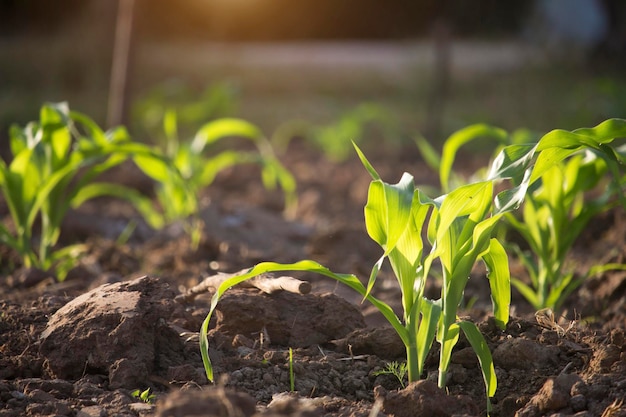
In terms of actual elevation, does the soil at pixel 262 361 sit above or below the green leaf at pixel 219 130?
below

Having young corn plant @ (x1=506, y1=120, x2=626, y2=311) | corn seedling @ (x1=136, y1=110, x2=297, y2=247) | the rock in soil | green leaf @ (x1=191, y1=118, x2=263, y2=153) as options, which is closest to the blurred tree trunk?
corn seedling @ (x1=136, y1=110, x2=297, y2=247)

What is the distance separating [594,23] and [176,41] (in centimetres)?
683

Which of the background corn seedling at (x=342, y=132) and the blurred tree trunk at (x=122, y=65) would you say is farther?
the background corn seedling at (x=342, y=132)

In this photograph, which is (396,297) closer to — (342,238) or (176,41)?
(342,238)

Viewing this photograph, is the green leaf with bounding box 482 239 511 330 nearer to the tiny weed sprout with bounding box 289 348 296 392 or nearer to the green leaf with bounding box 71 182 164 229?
the tiny weed sprout with bounding box 289 348 296 392

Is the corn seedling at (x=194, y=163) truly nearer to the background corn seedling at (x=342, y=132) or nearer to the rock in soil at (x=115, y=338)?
the rock in soil at (x=115, y=338)

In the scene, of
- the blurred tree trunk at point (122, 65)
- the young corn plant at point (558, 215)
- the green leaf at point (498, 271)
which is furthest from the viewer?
Result: the blurred tree trunk at point (122, 65)

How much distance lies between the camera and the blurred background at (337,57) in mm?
8961

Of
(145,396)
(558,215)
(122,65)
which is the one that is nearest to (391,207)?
(145,396)

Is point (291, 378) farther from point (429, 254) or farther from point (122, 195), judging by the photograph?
point (122, 195)

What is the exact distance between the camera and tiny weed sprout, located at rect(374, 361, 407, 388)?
177 centimetres

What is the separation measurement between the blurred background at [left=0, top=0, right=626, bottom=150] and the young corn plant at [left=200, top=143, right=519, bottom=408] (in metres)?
5.26

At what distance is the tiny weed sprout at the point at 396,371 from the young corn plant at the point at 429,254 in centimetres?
6

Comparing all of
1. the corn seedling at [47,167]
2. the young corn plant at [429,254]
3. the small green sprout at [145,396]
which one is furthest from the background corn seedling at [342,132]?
the small green sprout at [145,396]
